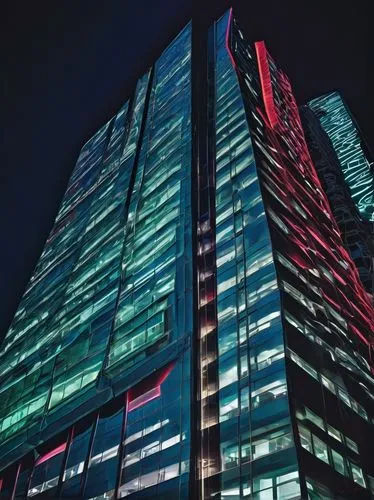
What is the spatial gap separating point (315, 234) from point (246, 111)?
12.4 m

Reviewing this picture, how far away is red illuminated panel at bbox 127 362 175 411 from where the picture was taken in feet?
75.1

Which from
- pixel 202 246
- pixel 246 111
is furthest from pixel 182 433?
pixel 246 111

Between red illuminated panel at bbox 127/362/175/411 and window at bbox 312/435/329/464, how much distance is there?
8020mm

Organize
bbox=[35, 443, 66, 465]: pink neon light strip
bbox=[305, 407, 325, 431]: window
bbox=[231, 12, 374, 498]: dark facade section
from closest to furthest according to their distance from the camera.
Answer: bbox=[231, 12, 374, 498]: dark facade section → bbox=[305, 407, 325, 431]: window → bbox=[35, 443, 66, 465]: pink neon light strip

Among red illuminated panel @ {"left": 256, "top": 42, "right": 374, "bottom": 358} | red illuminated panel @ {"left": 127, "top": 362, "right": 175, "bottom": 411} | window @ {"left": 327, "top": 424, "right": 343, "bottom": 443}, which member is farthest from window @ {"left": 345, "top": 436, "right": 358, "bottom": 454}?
red illuminated panel @ {"left": 127, "top": 362, "right": 175, "bottom": 411}

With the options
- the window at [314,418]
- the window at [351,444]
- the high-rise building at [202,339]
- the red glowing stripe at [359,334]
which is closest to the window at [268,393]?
the high-rise building at [202,339]

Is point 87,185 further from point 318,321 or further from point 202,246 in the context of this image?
point 318,321

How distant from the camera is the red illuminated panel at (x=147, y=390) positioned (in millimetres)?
22891

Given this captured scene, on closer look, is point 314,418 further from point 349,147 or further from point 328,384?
point 349,147

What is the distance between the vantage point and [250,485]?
16.5 m

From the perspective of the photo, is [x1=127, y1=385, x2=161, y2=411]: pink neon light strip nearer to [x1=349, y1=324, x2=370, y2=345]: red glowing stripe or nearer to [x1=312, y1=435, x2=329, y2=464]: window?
[x1=312, y1=435, x2=329, y2=464]: window

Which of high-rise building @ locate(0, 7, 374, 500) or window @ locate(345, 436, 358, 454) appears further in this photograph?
window @ locate(345, 436, 358, 454)

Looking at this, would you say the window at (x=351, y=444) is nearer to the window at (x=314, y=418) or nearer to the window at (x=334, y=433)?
the window at (x=334, y=433)

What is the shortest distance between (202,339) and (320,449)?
8734 millimetres
